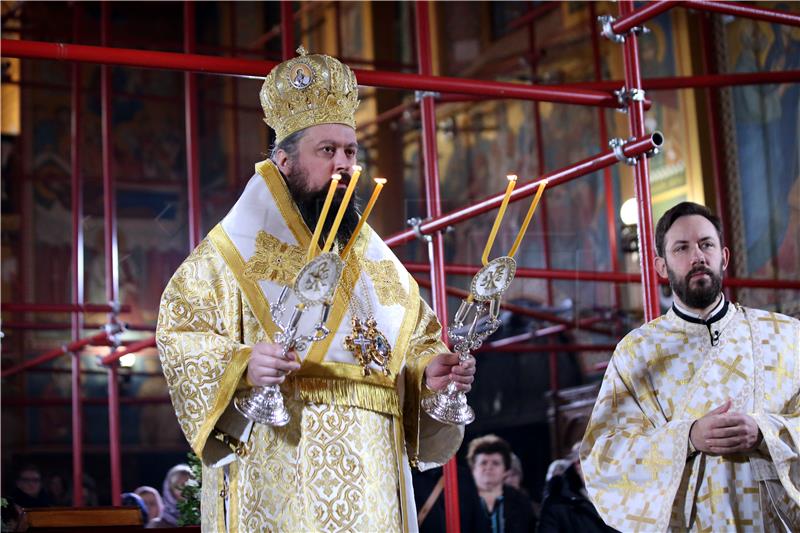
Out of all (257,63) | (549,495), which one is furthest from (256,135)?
(257,63)

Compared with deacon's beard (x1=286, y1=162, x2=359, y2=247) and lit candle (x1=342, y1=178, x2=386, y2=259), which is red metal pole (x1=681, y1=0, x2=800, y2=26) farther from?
lit candle (x1=342, y1=178, x2=386, y2=259)

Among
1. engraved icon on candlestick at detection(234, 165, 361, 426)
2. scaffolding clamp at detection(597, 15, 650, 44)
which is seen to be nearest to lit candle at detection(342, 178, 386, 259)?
engraved icon on candlestick at detection(234, 165, 361, 426)

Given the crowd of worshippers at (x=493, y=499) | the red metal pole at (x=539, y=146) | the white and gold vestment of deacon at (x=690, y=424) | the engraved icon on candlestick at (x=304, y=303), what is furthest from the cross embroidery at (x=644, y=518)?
the red metal pole at (x=539, y=146)

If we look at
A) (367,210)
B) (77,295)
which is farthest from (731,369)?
(77,295)

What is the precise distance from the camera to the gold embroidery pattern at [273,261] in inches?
139

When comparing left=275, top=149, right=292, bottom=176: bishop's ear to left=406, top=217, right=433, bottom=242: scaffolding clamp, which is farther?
left=406, top=217, right=433, bottom=242: scaffolding clamp

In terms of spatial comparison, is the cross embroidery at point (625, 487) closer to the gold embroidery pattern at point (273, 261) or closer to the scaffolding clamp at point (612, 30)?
the gold embroidery pattern at point (273, 261)

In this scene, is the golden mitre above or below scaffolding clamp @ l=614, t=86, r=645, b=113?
below

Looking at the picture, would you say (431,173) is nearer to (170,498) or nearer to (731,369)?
(731,369)

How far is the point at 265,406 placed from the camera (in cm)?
315

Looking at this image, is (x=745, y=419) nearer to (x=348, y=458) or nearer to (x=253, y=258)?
(x=348, y=458)

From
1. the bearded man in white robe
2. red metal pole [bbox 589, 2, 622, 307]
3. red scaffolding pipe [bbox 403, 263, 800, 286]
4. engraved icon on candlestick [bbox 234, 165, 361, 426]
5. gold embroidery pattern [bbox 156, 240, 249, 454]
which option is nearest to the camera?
engraved icon on candlestick [bbox 234, 165, 361, 426]

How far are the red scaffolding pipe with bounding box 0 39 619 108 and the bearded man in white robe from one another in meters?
1.18

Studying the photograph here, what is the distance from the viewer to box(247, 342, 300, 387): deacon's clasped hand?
3.04m
